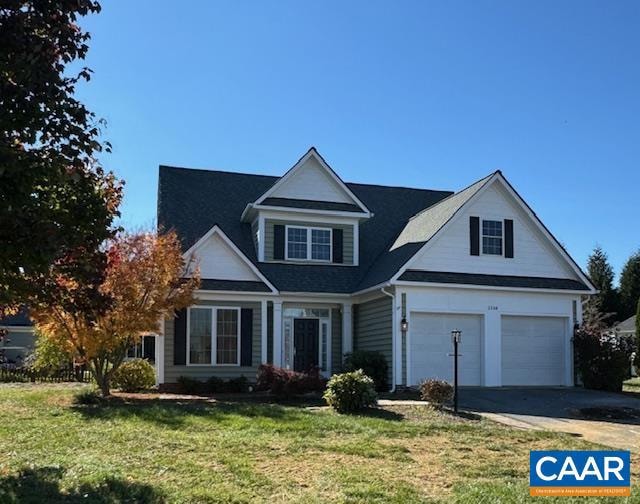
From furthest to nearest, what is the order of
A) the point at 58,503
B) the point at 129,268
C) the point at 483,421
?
the point at 129,268 < the point at 483,421 < the point at 58,503

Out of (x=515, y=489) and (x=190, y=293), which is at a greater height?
→ (x=190, y=293)

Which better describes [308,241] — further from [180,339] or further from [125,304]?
[125,304]

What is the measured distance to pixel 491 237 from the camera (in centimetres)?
2172

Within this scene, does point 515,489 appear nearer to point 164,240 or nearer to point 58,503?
point 58,503

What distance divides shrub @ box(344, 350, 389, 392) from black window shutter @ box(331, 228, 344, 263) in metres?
4.41

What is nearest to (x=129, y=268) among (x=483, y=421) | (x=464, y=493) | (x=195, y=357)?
(x=195, y=357)

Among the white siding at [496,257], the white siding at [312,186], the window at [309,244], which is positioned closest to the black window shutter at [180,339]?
the window at [309,244]

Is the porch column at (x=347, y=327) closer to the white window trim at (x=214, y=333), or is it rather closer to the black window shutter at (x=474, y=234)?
the white window trim at (x=214, y=333)

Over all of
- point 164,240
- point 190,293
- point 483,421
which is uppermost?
point 164,240

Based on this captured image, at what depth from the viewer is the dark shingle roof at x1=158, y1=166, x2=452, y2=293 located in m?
22.7

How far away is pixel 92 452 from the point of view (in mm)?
9734

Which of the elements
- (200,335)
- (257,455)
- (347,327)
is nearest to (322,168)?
(347,327)

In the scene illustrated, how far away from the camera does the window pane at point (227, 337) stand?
2116cm

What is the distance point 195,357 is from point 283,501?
13992 mm
